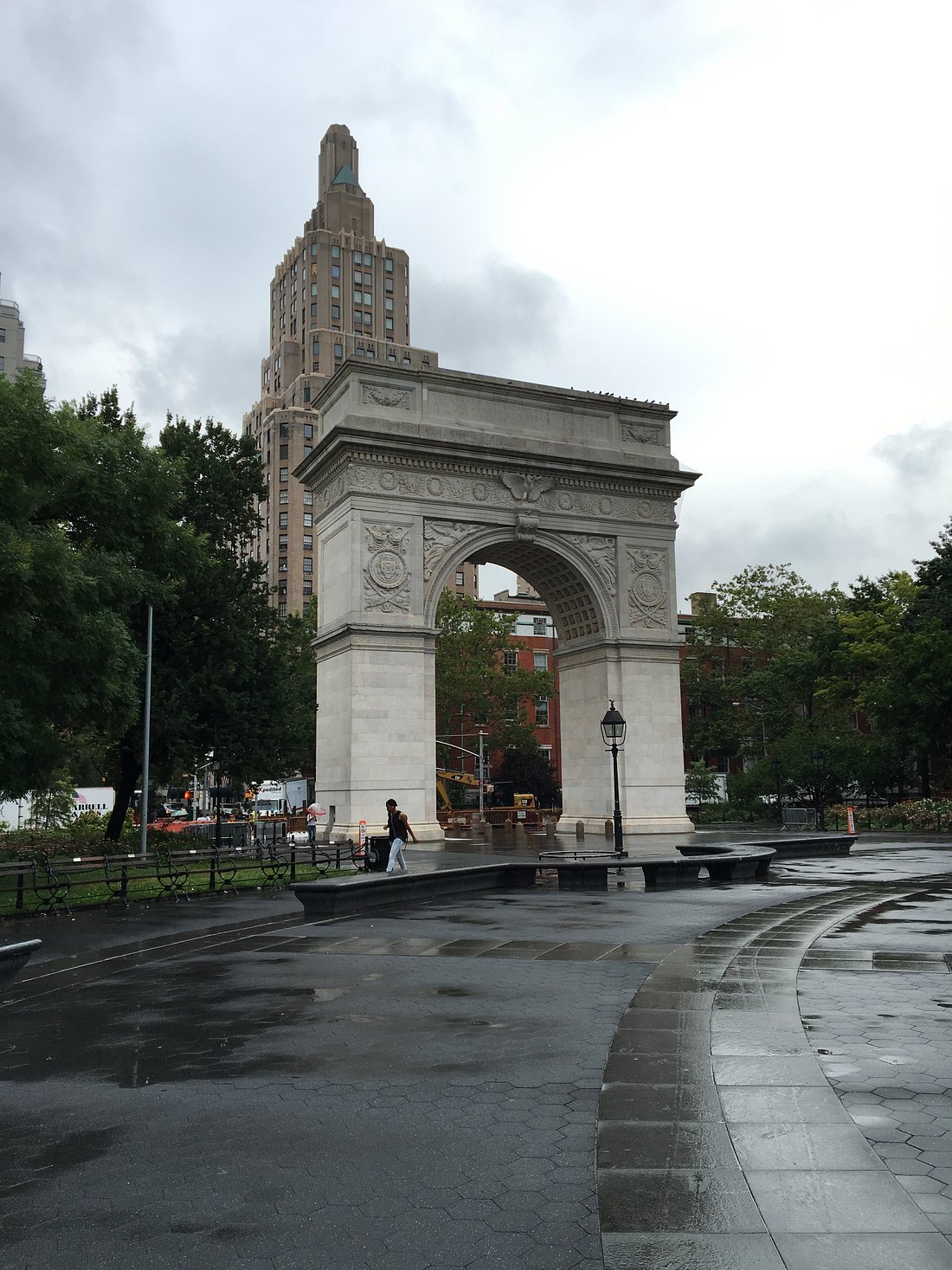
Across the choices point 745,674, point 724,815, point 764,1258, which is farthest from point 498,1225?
point 745,674

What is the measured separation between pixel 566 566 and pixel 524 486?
3.49m

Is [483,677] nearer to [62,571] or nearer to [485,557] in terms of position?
[485,557]

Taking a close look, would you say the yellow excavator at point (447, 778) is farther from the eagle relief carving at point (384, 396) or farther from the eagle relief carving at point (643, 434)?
the eagle relief carving at point (384, 396)

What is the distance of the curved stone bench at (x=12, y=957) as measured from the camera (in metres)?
8.18

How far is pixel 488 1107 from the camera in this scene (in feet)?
18.7

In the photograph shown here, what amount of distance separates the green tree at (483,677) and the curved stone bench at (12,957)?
191ft

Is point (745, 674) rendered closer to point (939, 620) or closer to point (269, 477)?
point (939, 620)

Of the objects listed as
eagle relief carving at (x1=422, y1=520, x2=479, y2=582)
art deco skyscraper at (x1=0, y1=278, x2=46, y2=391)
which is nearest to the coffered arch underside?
eagle relief carving at (x1=422, y1=520, x2=479, y2=582)

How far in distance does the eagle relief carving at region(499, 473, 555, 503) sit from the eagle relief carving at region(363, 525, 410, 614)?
14.5 feet

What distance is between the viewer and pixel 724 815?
5244cm

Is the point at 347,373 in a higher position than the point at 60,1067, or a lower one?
higher

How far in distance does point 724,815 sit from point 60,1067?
159 feet

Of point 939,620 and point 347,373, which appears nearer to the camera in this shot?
point 347,373

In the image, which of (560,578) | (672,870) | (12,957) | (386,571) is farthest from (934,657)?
(12,957)
